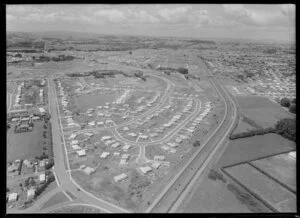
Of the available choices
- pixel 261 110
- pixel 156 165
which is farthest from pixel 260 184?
pixel 261 110

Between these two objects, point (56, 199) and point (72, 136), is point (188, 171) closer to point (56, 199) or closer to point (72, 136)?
point (56, 199)

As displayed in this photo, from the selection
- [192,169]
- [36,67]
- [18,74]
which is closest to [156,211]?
[192,169]

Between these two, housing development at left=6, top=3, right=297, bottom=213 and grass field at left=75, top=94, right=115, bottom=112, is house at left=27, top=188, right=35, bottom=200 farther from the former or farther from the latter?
grass field at left=75, top=94, right=115, bottom=112

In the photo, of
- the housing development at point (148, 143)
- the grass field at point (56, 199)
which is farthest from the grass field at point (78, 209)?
the grass field at point (56, 199)

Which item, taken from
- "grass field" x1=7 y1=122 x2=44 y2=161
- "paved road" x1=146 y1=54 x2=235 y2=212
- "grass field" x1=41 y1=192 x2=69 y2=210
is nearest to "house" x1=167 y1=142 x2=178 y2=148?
"paved road" x1=146 y1=54 x2=235 y2=212

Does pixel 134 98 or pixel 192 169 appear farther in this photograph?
pixel 134 98

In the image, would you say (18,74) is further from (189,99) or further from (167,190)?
(167,190)
